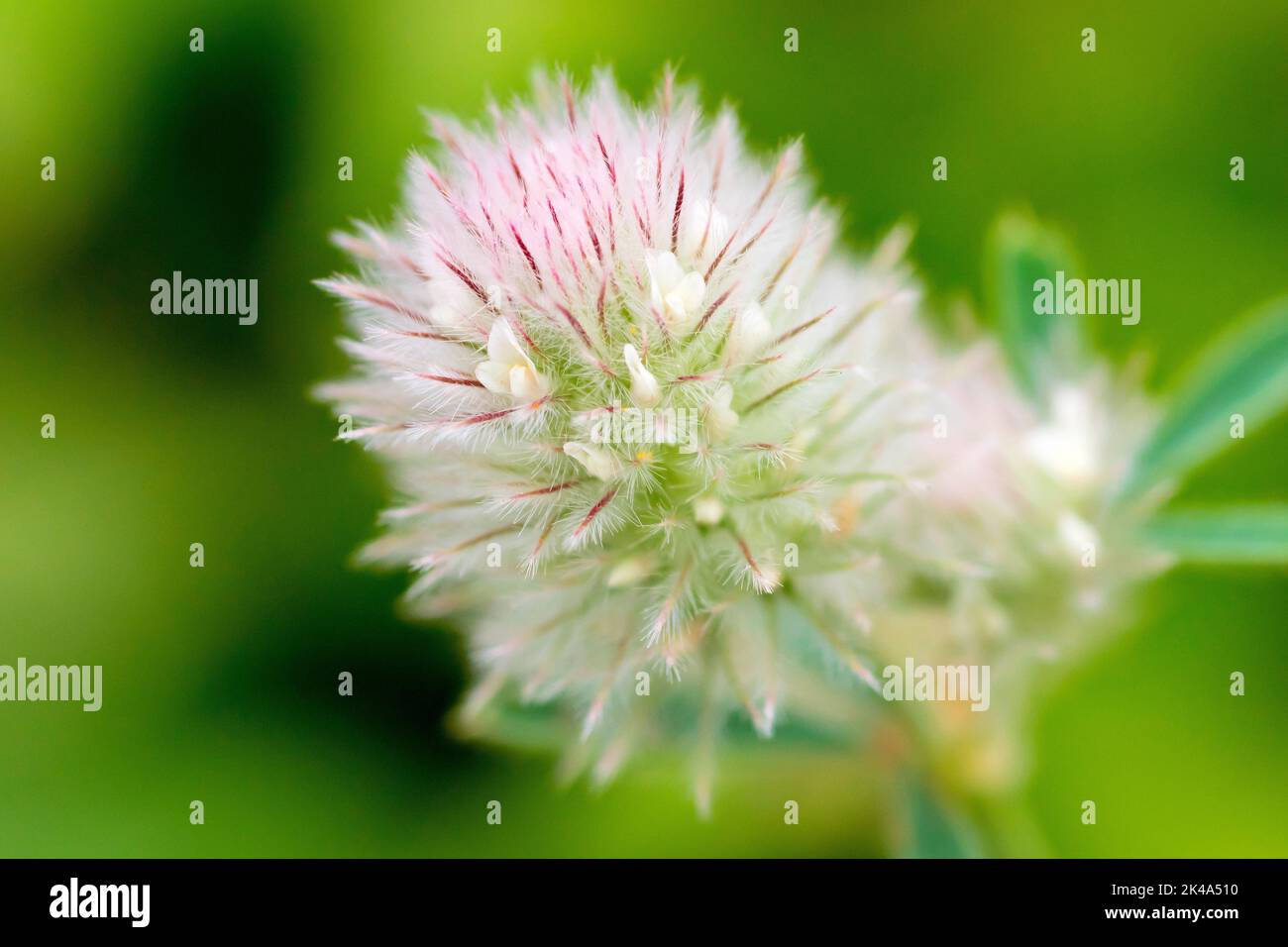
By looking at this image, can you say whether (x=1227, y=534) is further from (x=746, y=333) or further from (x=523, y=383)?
(x=523, y=383)

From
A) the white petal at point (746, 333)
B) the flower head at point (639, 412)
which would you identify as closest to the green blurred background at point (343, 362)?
the flower head at point (639, 412)

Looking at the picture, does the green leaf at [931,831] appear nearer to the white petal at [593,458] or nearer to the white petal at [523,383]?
the white petal at [593,458]

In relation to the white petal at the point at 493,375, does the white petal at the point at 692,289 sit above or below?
above

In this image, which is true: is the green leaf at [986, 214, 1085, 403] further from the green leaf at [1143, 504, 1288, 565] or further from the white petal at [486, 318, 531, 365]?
the white petal at [486, 318, 531, 365]

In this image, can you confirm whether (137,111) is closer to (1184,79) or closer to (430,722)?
(430,722)

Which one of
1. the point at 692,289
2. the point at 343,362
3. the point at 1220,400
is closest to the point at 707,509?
the point at 692,289
